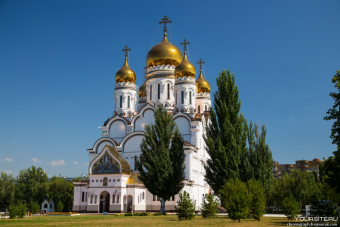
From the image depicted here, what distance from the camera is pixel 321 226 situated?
34.3 feet

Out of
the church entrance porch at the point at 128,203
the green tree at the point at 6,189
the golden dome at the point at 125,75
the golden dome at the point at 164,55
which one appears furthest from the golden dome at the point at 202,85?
the green tree at the point at 6,189

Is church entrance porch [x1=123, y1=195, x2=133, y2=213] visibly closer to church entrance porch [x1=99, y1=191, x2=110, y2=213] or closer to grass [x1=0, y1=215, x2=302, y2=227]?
church entrance porch [x1=99, y1=191, x2=110, y2=213]

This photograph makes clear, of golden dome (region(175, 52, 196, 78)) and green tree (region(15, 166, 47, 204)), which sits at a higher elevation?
golden dome (region(175, 52, 196, 78))

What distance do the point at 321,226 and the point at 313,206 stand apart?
3.25 metres

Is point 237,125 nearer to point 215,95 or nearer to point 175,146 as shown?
point 215,95

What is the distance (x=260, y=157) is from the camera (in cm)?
2222

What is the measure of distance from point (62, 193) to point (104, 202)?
13.4 metres

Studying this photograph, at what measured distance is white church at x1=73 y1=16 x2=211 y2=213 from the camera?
26.5m

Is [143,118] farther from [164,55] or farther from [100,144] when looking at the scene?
[164,55]

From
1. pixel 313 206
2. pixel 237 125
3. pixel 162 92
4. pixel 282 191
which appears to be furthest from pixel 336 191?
pixel 162 92

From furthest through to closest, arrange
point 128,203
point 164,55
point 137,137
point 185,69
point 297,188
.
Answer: point 164,55, point 185,69, point 137,137, point 297,188, point 128,203

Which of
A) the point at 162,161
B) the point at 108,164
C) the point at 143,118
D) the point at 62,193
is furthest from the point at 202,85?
the point at 62,193

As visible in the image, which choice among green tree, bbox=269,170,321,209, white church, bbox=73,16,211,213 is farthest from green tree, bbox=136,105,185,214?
green tree, bbox=269,170,321,209

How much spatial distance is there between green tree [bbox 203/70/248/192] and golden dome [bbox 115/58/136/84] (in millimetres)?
16480
